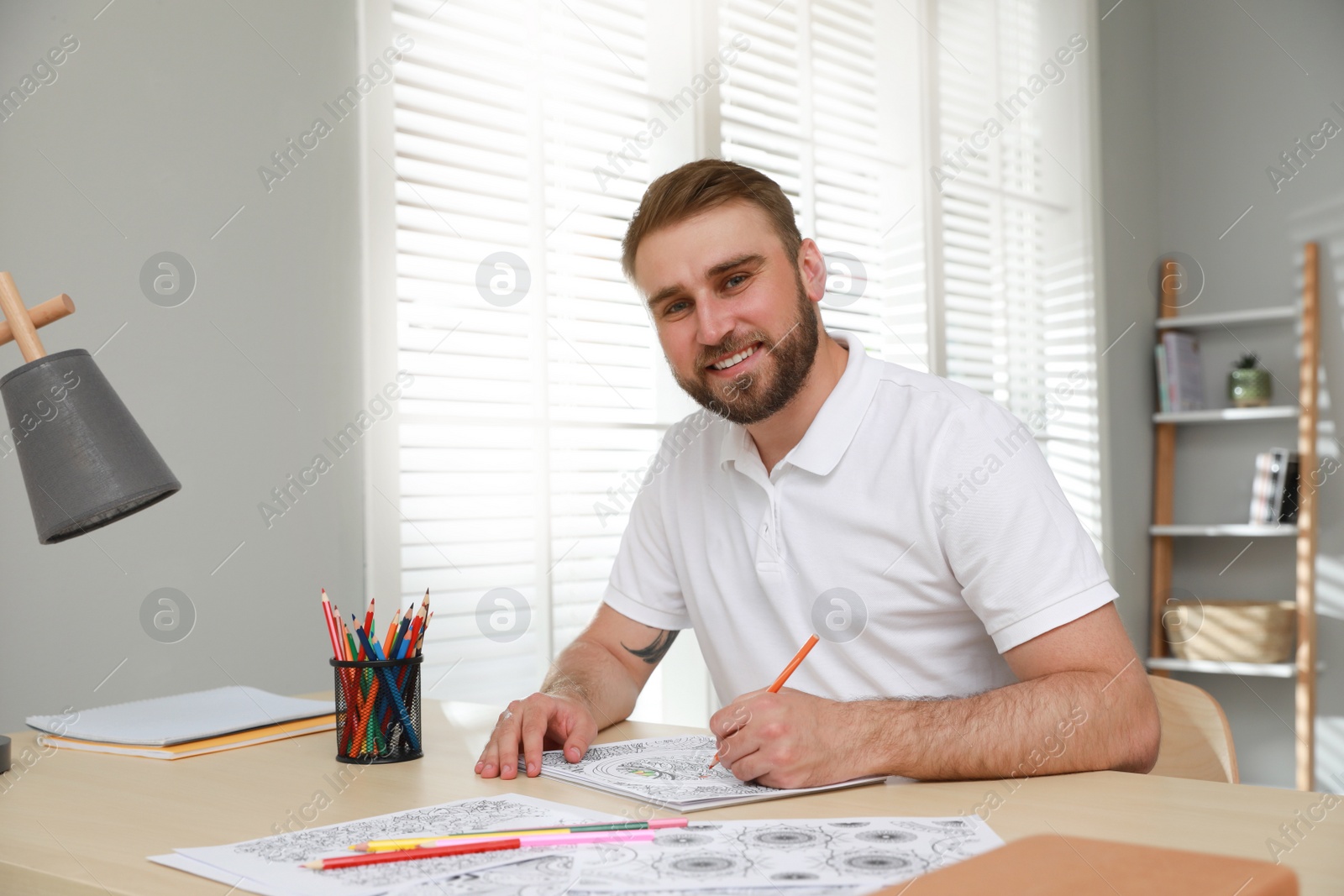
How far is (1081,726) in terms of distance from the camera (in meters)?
1.00

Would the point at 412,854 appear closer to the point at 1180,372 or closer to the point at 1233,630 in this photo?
the point at 1233,630

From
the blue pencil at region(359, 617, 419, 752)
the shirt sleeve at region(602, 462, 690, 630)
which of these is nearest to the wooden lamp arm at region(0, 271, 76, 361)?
the blue pencil at region(359, 617, 419, 752)

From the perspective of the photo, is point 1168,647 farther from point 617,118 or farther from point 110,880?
point 110,880

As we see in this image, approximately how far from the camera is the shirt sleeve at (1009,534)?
1.14 meters

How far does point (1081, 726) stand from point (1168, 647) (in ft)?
11.0

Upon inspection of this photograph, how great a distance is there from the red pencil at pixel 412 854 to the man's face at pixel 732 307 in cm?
81

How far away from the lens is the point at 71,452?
944mm

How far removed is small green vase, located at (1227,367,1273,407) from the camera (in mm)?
3787

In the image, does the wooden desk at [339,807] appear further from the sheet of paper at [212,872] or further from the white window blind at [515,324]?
the white window blind at [515,324]

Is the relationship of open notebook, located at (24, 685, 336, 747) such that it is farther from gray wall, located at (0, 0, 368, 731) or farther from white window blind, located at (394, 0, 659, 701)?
white window blind, located at (394, 0, 659, 701)

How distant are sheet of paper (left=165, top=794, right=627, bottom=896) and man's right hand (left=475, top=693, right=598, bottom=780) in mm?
96

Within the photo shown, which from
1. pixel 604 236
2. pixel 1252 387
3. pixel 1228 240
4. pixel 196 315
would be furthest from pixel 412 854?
pixel 1228 240

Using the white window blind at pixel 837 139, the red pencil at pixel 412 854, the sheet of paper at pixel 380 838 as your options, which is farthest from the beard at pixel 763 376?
the white window blind at pixel 837 139

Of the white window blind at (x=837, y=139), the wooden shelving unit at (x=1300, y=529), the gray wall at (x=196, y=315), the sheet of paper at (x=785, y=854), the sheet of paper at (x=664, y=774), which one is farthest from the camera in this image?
the wooden shelving unit at (x=1300, y=529)
